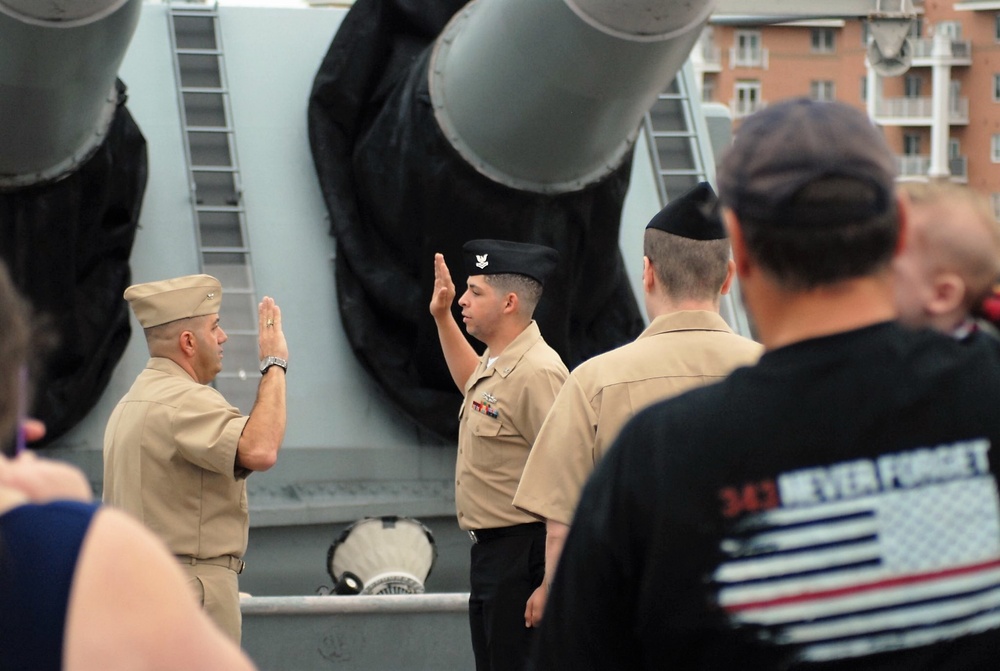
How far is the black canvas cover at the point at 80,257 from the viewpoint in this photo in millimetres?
5676

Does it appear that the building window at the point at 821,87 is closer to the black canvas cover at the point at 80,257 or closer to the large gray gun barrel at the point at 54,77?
the black canvas cover at the point at 80,257

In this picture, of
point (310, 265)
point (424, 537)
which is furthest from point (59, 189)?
point (424, 537)

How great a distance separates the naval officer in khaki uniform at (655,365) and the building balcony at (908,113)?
54.2 metres

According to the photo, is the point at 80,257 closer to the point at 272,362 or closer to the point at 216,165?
the point at 216,165

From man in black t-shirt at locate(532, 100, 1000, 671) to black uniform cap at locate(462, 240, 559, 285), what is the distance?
328cm

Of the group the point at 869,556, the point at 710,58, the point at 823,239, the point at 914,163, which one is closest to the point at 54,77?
the point at 823,239

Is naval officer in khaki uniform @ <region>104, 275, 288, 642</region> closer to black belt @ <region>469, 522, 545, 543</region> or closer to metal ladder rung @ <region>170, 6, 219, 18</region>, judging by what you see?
black belt @ <region>469, 522, 545, 543</region>

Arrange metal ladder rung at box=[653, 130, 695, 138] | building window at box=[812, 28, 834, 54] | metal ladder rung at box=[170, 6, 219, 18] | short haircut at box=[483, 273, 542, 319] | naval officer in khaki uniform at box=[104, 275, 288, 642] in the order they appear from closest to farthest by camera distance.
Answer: naval officer in khaki uniform at box=[104, 275, 288, 642], short haircut at box=[483, 273, 542, 319], metal ladder rung at box=[170, 6, 219, 18], metal ladder rung at box=[653, 130, 695, 138], building window at box=[812, 28, 834, 54]

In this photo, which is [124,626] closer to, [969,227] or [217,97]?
[969,227]

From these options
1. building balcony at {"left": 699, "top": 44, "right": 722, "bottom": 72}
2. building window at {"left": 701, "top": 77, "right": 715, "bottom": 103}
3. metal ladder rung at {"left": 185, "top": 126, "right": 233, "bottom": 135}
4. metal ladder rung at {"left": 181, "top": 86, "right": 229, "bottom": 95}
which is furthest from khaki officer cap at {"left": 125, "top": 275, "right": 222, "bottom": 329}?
building window at {"left": 701, "top": 77, "right": 715, "bottom": 103}

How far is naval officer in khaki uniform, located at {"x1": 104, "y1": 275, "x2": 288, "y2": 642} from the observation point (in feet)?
14.0

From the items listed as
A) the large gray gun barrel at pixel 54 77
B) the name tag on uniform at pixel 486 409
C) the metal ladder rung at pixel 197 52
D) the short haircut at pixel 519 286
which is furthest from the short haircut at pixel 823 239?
the metal ladder rung at pixel 197 52

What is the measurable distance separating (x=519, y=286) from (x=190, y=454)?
1.19 meters

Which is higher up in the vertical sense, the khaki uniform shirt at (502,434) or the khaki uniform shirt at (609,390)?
the khaki uniform shirt at (609,390)
